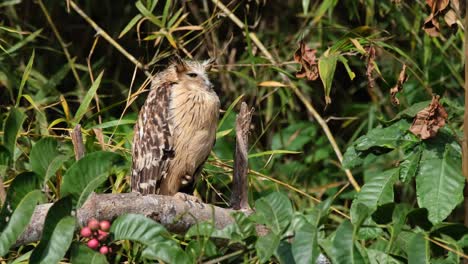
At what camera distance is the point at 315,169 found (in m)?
5.15

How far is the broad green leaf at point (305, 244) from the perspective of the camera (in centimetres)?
217

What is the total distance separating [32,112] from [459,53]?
207 centimetres

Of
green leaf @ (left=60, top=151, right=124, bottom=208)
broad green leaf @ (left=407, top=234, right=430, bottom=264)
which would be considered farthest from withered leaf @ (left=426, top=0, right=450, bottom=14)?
green leaf @ (left=60, top=151, right=124, bottom=208)

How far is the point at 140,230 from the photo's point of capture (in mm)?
2252

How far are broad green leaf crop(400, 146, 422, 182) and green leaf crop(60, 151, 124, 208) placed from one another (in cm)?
98

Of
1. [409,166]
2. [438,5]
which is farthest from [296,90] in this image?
[409,166]

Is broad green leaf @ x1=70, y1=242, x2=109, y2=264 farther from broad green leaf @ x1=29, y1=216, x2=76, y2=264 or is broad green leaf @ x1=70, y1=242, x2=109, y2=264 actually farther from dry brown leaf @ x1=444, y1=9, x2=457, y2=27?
dry brown leaf @ x1=444, y1=9, x2=457, y2=27

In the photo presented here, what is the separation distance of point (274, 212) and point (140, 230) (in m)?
0.30

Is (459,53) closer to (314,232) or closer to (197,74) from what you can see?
(197,74)

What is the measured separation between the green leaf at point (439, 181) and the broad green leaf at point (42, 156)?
105 centimetres

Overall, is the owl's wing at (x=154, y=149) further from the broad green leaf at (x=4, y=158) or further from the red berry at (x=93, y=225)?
the red berry at (x=93, y=225)

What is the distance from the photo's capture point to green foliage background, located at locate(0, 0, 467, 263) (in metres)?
2.26

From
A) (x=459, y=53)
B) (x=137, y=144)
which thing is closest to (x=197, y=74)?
(x=137, y=144)

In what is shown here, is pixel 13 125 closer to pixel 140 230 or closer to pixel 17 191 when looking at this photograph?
pixel 17 191
